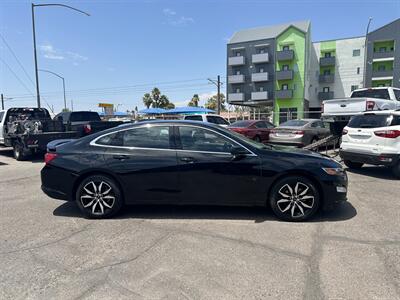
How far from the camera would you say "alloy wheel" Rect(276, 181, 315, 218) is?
4.34 meters

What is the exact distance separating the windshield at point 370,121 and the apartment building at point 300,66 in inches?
1195

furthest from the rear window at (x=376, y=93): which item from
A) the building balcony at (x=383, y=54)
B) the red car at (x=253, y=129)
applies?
the building balcony at (x=383, y=54)

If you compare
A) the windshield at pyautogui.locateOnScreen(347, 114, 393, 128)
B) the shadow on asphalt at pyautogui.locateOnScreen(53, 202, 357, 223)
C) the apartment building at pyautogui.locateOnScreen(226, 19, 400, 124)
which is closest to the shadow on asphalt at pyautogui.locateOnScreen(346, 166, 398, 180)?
the windshield at pyautogui.locateOnScreen(347, 114, 393, 128)

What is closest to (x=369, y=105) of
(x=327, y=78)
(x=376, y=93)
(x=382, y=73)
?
(x=376, y=93)

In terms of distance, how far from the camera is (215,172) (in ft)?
14.3

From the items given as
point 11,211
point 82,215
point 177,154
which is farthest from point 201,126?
point 11,211

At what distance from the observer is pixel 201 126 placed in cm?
453

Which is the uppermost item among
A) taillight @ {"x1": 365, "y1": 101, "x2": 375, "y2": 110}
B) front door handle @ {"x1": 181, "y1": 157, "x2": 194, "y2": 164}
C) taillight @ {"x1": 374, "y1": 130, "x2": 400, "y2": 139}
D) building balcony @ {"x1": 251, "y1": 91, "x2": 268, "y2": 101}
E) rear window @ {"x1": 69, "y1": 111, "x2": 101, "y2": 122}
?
building balcony @ {"x1": 251, "y1": 91, "x2": 268, "y2": 101}

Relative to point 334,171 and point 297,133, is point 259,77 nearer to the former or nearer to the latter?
point 297,133

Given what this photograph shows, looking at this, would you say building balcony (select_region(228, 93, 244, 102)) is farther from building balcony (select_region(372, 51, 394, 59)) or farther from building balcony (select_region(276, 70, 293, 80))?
building balcony (select_region(372, 51, 394, 59))

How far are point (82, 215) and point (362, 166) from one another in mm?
8456

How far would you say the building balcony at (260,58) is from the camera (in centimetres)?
4112

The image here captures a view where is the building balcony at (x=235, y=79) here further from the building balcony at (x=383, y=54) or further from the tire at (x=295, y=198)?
the tire at (x=295, y=198)

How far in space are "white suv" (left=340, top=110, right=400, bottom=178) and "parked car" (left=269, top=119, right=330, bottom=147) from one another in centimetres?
423
